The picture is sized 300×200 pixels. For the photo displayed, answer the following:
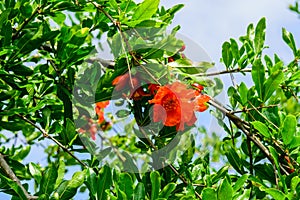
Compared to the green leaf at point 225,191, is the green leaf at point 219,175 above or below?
below

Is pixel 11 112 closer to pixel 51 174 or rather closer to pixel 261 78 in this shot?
pixel 51 174

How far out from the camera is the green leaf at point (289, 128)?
1.35 meters

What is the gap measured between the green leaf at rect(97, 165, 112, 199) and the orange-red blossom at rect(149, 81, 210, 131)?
23 cm

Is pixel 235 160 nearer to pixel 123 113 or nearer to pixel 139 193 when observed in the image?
pixel 123 113

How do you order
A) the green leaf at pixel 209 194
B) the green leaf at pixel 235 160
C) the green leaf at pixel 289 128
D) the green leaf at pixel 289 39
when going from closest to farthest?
the green leaf at pixel 209 194 < the green leaf at pixel 289 128 < the green leaf at pixel 235 160 < the green leaf at pixel 289 39

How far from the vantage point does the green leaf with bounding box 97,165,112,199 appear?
1271 mm

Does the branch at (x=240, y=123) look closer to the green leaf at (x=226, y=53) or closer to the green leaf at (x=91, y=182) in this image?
the green leaf at (x=226, y=53)

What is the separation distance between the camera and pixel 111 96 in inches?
58.7

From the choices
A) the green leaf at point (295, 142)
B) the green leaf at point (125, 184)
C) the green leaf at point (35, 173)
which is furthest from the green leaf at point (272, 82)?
the green leaf at point (35, 173)

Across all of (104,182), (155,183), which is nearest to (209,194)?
(155,183)

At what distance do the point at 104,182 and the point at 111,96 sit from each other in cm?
31

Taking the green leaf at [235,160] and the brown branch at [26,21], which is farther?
the green leaf at [235,160]

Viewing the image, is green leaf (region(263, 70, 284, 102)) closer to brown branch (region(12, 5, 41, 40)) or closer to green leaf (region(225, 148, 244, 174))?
green leaf (region(225, 148, 244, 174))

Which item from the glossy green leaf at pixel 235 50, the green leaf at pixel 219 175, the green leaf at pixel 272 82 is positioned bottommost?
the green leaf at pixel 219 175
